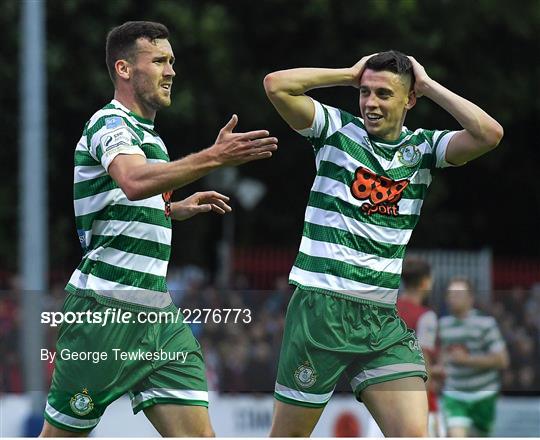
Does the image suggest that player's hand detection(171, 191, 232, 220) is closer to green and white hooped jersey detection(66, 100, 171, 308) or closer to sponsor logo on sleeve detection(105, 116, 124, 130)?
green and white hooped jersey detection(66, 100, 171, 308)

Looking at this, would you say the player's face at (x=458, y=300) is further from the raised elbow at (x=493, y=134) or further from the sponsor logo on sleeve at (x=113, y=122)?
the sponsor logo on sleeve at (x=113, y=122)

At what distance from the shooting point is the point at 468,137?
727 cm

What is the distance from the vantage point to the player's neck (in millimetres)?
6996

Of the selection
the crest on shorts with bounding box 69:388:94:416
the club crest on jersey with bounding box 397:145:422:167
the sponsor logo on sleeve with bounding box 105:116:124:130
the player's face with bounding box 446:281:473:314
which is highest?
the sponsor logo on sleeve with bounding box 105:116:124:130

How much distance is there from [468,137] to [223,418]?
24.1 ft

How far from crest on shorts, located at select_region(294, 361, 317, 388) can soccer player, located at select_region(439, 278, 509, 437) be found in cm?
464

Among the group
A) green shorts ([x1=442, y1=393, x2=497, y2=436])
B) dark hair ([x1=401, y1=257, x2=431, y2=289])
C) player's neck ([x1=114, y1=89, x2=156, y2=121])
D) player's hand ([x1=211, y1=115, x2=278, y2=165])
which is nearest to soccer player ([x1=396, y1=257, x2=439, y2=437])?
dark hair ([x1=401, y1=257, x2=431, y2=289])

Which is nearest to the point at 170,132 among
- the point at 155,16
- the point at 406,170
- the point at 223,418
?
the point at 155,16

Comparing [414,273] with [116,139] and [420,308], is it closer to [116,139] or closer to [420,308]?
[420,308]

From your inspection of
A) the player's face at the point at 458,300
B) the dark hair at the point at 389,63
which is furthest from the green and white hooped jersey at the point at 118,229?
the player's face at the point at 458,300

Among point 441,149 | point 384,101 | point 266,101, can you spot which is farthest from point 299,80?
point 266,101

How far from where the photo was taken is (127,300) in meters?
6.90

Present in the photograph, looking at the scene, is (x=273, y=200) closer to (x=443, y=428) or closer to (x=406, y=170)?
(x=443, y=428)

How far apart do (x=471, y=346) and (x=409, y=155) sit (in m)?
5.00
